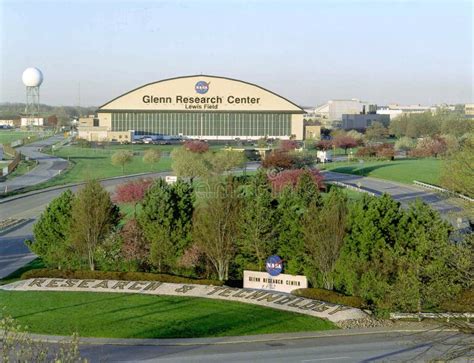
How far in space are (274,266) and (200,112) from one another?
92658 mm

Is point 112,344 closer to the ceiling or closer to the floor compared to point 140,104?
closer to the floor

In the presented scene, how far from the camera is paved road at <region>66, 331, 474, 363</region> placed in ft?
77.5

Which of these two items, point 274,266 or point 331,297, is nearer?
point 331,297

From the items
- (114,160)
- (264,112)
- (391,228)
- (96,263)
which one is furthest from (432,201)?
(264,112)

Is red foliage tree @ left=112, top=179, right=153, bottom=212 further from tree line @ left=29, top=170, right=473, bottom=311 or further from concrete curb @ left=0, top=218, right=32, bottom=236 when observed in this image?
tree line @ left=29, top=170, right=473, bottom=311

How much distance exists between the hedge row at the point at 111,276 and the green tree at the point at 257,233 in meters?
2.54

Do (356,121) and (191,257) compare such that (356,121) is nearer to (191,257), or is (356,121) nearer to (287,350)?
(191,257)

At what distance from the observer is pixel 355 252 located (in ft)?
106

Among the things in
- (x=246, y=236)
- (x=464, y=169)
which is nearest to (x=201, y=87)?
(x=246, y=236)

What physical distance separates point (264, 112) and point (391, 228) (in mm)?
91967

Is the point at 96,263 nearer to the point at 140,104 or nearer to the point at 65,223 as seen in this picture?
the point at 65,223

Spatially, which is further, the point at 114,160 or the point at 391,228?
the point at 114,160

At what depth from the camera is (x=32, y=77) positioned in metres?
164

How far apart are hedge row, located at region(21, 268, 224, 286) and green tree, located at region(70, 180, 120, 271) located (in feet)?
4.74
